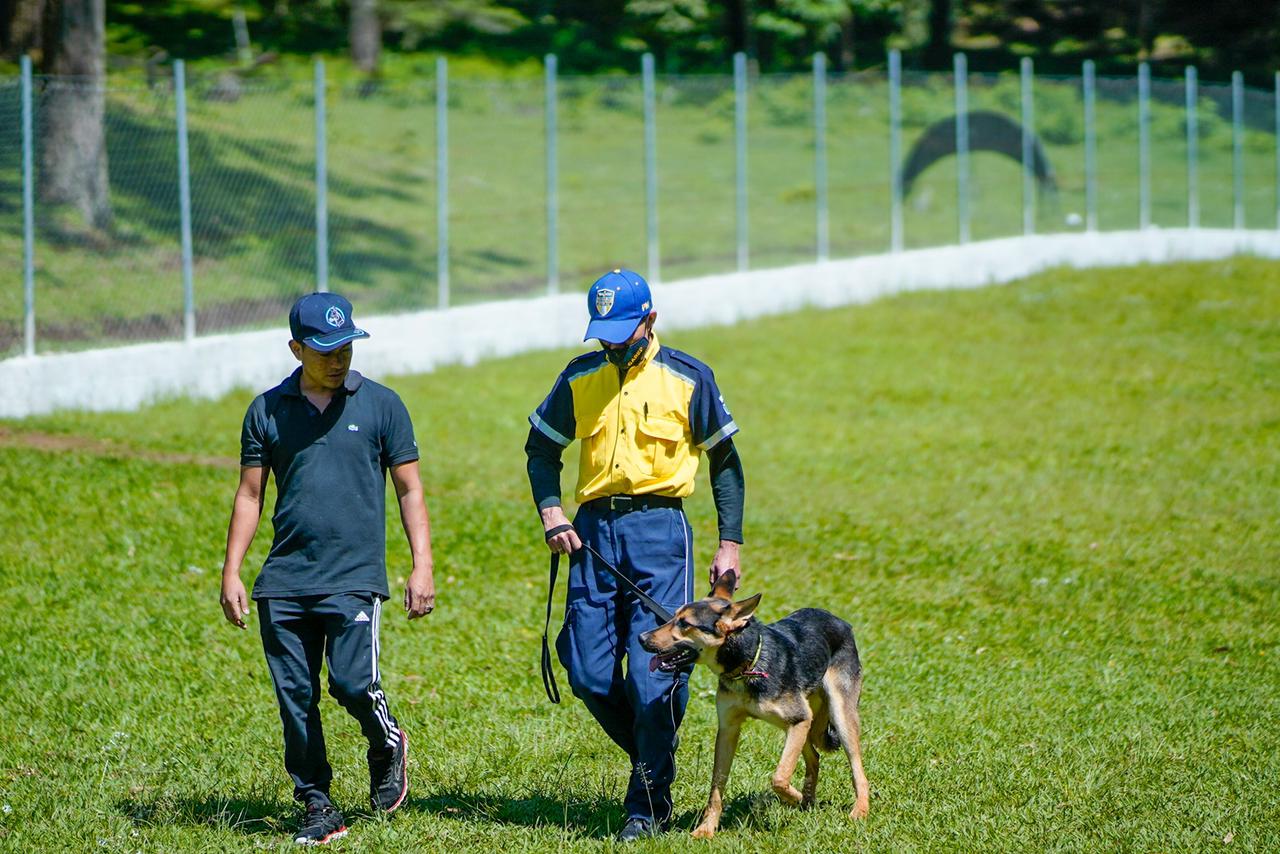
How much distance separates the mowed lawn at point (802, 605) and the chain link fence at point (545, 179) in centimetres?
146

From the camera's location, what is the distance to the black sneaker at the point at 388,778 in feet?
19.1

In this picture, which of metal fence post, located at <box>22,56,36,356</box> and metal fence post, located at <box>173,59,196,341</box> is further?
metal fence post, located at <box>173,59,196,341</box>

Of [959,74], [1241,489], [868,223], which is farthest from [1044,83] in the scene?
[1241,489]

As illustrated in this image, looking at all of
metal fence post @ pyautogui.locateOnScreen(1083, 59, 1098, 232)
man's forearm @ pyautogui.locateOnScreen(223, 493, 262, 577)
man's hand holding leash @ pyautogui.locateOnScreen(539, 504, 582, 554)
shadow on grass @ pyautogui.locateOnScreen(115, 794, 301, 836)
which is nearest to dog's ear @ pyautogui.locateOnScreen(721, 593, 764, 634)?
man's hand holding leash @ pyautogui.locateOnScreen(539, 504, 582, 554)

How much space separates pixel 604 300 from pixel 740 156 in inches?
604

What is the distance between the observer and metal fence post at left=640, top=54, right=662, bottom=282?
19.3m

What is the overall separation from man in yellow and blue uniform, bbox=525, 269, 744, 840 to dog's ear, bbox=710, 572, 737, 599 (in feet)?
0.37

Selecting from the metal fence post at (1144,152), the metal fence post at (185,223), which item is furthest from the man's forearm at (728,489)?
the metal fence post at (1144,152)

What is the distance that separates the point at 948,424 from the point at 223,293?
713cm

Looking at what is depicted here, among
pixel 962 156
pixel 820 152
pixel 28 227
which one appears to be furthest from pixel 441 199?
pixel 962 156

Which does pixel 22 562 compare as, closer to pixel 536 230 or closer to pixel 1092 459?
pixel 1092 459

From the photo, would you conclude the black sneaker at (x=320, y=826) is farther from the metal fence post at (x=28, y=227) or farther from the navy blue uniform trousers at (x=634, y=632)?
the metal fence post at (x=28, y=227)

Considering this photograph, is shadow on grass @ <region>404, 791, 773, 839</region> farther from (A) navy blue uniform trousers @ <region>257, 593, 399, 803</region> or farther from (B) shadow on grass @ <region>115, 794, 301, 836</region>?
(A) navy blue uniform trousers @ <region>257, 593, 399, 803</region>

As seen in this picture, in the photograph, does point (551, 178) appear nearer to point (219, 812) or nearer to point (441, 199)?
point (441, 199)
